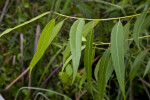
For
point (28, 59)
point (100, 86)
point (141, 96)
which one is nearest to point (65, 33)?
point (28, 59)

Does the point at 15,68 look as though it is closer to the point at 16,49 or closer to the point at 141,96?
the point at 16,49

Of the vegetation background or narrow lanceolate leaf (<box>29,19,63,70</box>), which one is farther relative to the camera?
the vegetation background

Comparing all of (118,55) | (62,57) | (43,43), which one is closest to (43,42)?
(43,43)

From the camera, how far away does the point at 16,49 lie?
157 cm

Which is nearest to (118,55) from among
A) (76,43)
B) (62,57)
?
(76,43)

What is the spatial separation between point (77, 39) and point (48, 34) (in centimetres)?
7

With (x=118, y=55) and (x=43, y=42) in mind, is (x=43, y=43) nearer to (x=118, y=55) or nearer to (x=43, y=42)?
(x=43, y=42)

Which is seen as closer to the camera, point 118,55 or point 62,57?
point 118,55

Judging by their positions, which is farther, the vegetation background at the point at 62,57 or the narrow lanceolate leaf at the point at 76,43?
the vegetation background at the point at 62,57

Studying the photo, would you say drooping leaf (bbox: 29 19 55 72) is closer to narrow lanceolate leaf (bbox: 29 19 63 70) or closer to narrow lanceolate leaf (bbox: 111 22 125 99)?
narrow lanceolate leaf (bbox: 29 19 63 70)

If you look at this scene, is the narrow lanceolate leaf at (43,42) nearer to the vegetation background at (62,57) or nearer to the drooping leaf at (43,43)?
the drooping leaf at (43,43)

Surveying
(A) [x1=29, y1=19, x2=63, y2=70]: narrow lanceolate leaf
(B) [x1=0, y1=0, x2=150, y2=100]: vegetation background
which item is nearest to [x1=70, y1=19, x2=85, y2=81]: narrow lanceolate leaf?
(A) [x1=29, y1=19, x2=63, y2=70]: narrow lanceolate leaf

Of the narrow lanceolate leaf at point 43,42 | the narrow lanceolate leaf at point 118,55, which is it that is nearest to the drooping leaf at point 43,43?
the narrow lanceolate leaf at point 43,42

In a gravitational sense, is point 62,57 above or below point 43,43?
below
